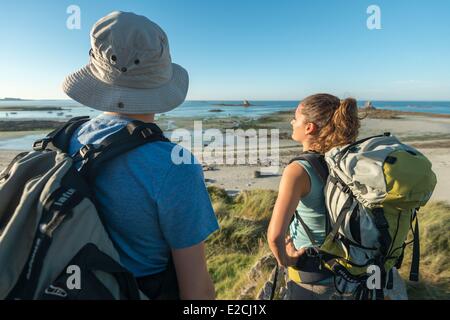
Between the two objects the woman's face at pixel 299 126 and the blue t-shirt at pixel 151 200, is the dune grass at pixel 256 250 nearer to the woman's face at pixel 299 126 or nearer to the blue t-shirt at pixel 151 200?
the woman's face at pixel 299 126

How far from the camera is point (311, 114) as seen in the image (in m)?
2.08

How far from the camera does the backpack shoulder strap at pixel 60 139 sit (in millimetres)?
1276

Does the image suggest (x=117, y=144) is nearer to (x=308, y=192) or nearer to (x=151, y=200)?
(x=151, y=200)

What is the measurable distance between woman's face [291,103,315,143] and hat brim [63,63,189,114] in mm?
1002

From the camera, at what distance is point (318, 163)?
73.0 inches

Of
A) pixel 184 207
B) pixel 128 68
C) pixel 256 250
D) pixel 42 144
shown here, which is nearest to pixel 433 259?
pixel 256 250

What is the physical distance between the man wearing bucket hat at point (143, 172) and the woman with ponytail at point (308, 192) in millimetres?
746

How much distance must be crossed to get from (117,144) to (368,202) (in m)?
1.26

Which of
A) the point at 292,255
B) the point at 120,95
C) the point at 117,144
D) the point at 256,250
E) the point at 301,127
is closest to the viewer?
the point at 117,144

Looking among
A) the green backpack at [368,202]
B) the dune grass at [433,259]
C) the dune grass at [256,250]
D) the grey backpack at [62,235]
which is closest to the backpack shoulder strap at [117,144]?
the grey backpack at [62,235]

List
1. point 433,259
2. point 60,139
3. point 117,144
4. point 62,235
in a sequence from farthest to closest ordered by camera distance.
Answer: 1. point 433,259
2. point 60,139
3. point 117,144
4. point 62,235

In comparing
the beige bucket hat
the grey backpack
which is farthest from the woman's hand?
the beige bucket hat

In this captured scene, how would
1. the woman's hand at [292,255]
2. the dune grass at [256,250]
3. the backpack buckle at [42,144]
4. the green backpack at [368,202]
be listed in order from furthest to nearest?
the dune grass at [256,250]
the woman's hand at [292,255]
the green backpack at [368,202]
the backpack buckle at [42,144]
